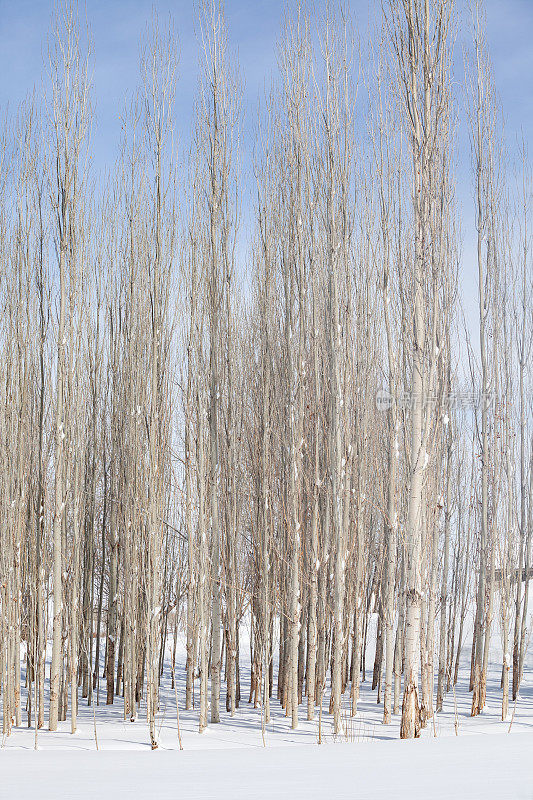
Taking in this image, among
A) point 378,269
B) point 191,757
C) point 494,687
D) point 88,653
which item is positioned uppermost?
point 378,269

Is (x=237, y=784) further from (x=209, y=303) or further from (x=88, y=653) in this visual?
(x=88, y=653)

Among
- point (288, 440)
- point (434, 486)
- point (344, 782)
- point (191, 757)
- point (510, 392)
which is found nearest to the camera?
point (344, 782)

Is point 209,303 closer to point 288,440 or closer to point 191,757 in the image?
point 288,440

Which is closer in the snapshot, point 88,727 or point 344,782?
point 344,782

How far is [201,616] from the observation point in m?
7.75

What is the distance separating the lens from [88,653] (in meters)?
11.2

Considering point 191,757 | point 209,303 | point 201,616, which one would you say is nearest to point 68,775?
point 191,757

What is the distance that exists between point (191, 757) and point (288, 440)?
4.24 meters

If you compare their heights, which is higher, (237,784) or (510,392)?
(510,392)

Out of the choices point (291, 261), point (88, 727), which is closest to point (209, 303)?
point (291, 261)

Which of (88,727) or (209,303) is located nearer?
(88,727)

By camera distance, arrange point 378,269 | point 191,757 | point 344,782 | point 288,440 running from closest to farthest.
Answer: point 344,782, point 191,757, point 288,440, point 378,269

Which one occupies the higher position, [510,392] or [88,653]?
[510,392]

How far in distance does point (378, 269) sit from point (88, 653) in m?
6.91
